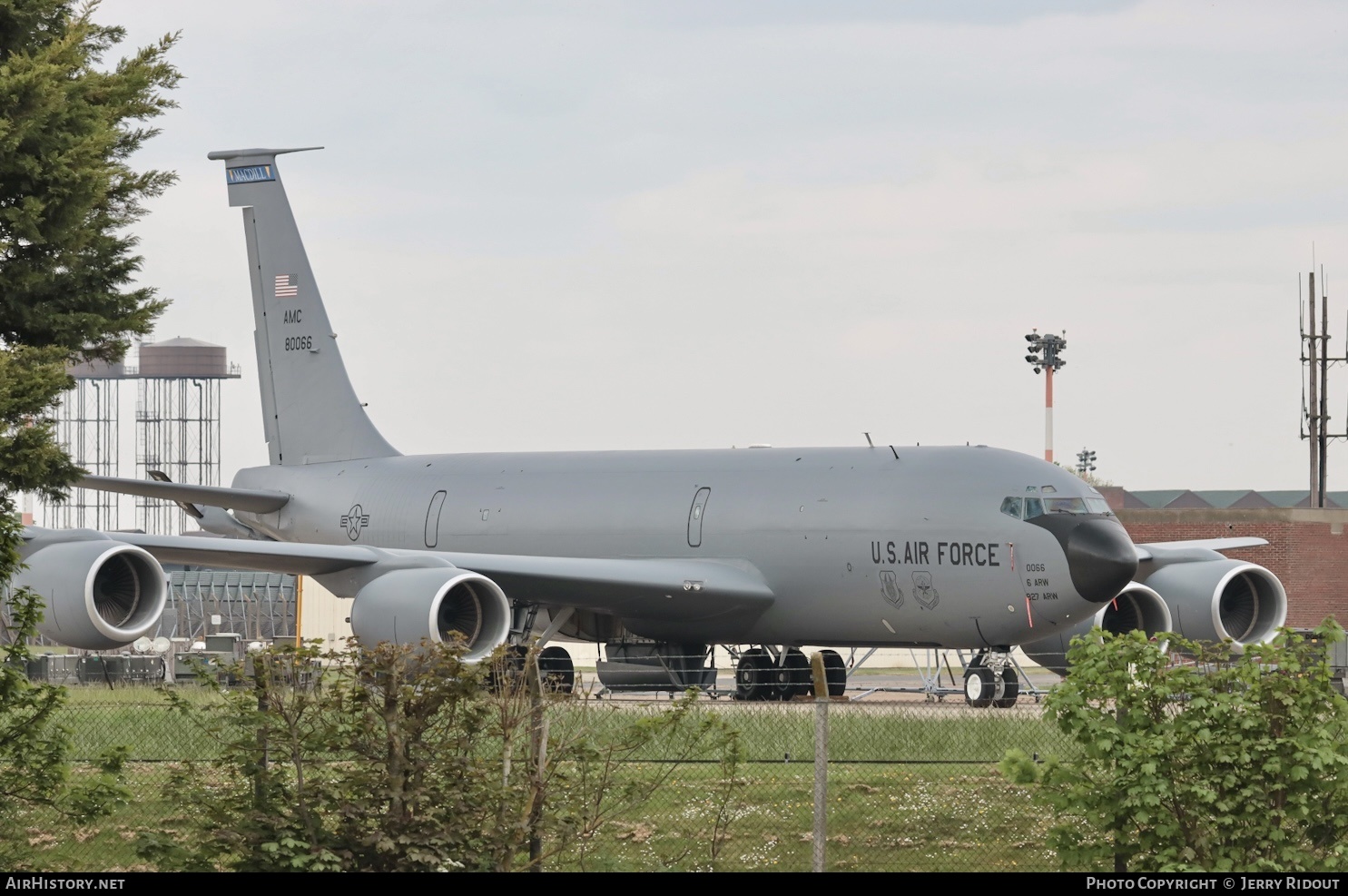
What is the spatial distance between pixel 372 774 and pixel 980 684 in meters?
14.5

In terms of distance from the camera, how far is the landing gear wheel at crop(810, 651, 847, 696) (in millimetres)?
24859

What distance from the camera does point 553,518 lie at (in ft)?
85.5

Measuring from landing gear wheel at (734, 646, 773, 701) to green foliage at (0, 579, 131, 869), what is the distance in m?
15.7

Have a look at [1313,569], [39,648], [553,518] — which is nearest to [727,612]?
[553,518]

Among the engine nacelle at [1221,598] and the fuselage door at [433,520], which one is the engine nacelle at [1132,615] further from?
the fuselage door at [433,520]

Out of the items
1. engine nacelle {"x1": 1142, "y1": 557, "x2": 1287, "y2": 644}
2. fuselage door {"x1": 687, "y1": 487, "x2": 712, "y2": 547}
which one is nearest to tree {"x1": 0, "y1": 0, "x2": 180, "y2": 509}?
fuselage door {"x1": 687, "y1": 487, "x2": 712, "y2": 547}

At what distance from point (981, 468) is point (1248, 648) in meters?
12.9

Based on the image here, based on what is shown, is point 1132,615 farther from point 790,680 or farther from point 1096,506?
point 790,680

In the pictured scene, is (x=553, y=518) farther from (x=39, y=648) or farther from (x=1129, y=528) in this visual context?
(x=39, y=648)

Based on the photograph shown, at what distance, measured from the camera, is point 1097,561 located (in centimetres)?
2073

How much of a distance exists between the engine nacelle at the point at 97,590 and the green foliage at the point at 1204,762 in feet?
40.7

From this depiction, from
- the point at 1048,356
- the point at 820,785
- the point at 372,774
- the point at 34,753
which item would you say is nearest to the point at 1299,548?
the point at 1048,356

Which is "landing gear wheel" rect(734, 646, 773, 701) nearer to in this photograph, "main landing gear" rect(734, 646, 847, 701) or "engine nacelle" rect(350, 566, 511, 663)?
"main landing gear" rect(734, 646, 847, 701)

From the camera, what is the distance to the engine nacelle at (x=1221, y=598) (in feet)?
80.2
